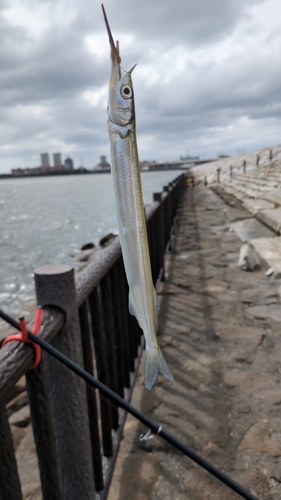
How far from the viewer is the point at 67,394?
1744mm

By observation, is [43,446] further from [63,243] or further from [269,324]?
[63,243]

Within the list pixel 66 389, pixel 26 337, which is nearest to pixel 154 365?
pixel 26 337

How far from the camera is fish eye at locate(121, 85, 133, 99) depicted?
1.72ft

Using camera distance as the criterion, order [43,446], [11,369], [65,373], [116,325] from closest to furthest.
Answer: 1. [11,369]
2. [43,446]
3. [65,373]
4. [116,325]

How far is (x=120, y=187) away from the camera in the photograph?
21.0 inches

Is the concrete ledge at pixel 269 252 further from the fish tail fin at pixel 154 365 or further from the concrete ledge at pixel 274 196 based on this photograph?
the fish tail fin at pixel 154 365

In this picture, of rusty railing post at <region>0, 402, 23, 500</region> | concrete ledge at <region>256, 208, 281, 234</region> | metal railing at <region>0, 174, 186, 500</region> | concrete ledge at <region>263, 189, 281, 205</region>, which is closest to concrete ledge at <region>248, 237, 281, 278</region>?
concrete ledge at <region>256, 208, 281, 234</region>

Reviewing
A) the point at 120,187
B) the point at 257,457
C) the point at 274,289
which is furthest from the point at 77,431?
the point at 274,289

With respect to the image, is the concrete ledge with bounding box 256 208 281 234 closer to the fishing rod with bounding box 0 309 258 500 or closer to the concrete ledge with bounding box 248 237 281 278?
the concrete ledge with bounding box 248 237 281 278

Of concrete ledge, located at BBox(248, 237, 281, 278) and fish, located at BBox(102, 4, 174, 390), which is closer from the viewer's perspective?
fish, located at BBox(102, 4, 174, 390)

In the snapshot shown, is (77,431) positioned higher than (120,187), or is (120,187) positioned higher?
(120,187)

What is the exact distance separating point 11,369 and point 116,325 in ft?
5.46

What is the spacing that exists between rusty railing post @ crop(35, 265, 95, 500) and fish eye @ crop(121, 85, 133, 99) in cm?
→ 116

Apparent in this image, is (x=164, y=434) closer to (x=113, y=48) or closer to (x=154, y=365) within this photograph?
(x=154, y=365)
